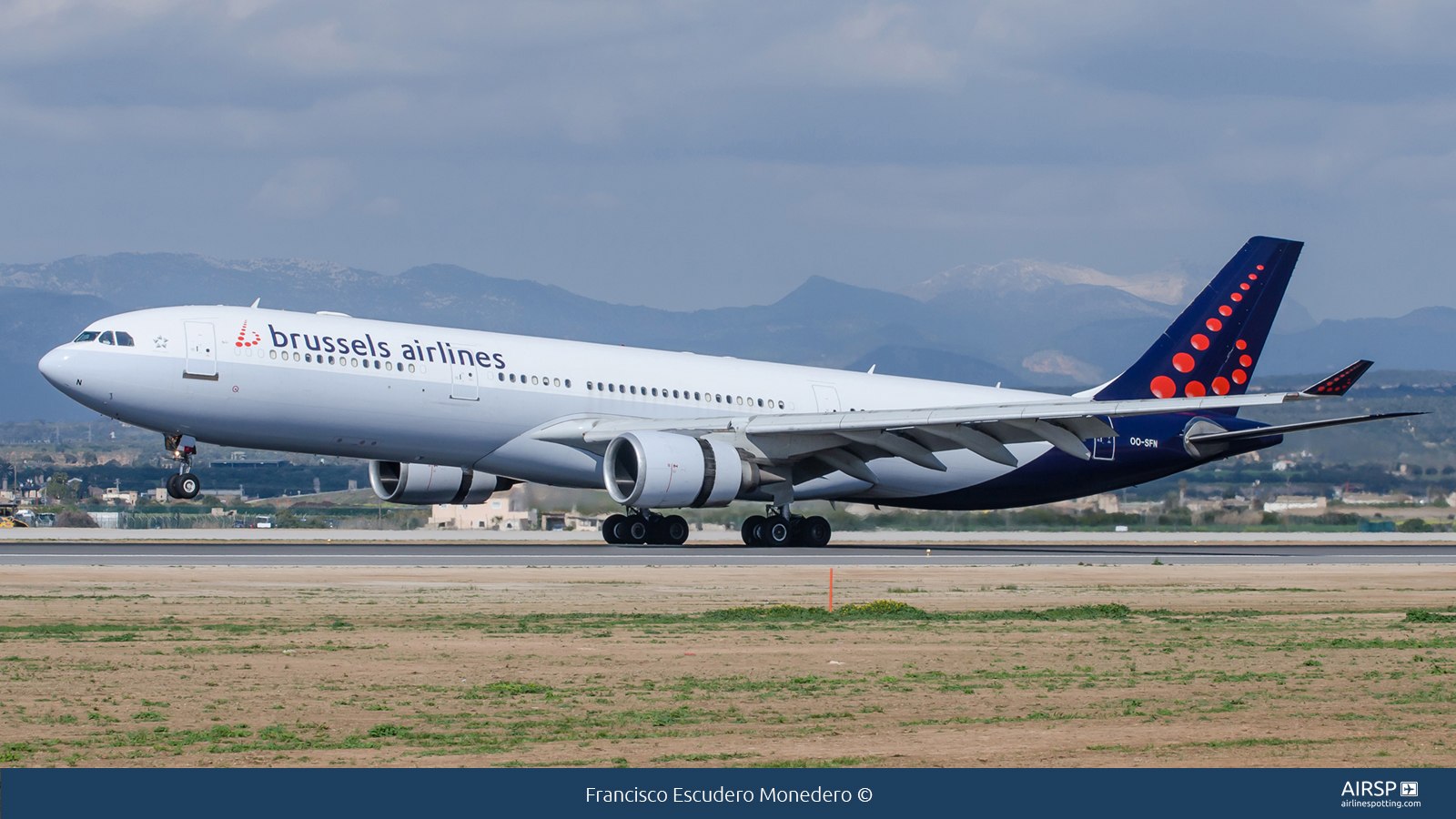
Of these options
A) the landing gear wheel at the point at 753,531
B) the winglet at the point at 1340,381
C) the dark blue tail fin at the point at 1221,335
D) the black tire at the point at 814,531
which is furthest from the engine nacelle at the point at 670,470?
the dark blue tail fin at the point at 1221,335

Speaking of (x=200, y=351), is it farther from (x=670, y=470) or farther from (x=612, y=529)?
(x=612, y=529)

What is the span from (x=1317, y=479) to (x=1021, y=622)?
47.6 metres

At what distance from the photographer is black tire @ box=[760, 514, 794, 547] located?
1554 inches

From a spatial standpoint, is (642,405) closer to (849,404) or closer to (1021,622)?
(849,404)

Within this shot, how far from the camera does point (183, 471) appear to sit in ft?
111

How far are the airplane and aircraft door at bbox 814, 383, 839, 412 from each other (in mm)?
60

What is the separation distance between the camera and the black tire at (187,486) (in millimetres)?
33312

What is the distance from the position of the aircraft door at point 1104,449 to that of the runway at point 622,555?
2.52 metres

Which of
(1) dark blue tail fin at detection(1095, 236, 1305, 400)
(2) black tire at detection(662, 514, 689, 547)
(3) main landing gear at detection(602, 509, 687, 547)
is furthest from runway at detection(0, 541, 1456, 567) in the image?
(1) dark blue tail fin at detection(1095, 236, 1305, 400)

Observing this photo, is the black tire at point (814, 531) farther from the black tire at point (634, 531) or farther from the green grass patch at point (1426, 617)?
the green grass patch at point (1426, 617)

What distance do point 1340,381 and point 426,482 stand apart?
2143 centimetres

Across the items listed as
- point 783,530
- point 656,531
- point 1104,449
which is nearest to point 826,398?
point 783,530

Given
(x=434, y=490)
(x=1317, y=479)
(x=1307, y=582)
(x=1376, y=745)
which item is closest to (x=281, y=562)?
(x=434, y=490)

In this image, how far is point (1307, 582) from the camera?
28.2 m
